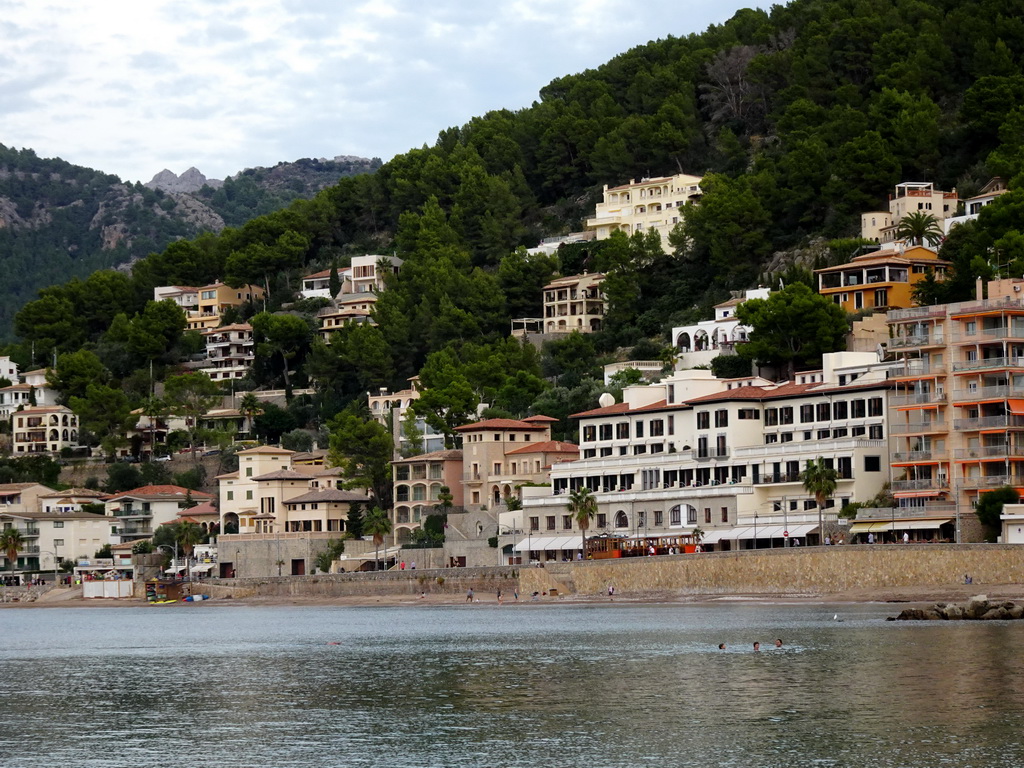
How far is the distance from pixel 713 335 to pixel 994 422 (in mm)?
38666

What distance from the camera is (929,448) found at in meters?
88.9

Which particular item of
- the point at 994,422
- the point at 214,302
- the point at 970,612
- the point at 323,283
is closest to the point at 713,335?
the point at 994,422

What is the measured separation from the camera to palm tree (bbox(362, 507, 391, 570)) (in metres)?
115

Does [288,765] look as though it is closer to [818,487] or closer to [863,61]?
[818,487]

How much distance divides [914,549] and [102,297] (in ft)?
373

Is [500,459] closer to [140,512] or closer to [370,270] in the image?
[140,512]

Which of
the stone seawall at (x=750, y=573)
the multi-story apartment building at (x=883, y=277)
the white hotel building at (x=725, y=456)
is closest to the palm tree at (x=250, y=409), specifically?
the stone seawall at (x=750, y=573)

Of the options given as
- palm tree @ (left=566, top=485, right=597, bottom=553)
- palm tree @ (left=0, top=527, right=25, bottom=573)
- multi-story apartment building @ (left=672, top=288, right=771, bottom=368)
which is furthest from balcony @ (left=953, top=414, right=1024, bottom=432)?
palm tree @ (left=0, top=527, right=25, bottom=573)

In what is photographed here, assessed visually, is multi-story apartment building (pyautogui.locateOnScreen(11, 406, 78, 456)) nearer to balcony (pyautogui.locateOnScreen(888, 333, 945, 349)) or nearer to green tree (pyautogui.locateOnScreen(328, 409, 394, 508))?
green tree (pyautogui.locateOnScreen(328, 409, 394, 508))

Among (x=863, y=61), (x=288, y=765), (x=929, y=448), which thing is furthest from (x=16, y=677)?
(x=863, y=61)

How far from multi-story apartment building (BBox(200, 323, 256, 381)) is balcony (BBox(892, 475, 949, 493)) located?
283ft

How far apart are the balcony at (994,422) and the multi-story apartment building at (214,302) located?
98263 millimetres

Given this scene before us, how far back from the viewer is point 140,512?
13775 centimetres

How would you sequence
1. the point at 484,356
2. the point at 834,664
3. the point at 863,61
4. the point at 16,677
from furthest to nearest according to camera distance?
the point at 863,61, the point at 484,356, the point at 16,677, the point at 834,664
